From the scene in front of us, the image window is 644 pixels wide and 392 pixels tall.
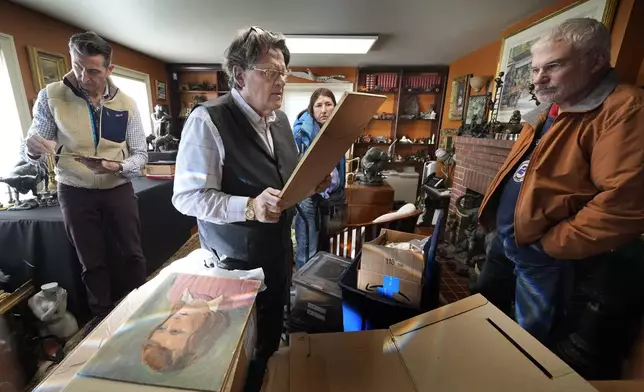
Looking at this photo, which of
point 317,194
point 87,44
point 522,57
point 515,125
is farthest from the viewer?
point 522,57

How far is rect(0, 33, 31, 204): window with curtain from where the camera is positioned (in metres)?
2.16

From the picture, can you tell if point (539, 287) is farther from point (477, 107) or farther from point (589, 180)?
point (477, 107)

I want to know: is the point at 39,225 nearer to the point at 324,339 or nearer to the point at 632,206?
the point at 324,339

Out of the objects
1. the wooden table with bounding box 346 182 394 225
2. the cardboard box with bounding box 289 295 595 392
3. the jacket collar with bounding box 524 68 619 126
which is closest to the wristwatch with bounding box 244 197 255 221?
the cardboard box with bounding box 289 295 595 392

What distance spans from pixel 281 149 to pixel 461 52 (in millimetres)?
3729

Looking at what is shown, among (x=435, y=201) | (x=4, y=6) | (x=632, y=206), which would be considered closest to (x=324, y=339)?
(x=632, y=206)

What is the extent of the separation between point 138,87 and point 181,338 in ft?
A: 15.2

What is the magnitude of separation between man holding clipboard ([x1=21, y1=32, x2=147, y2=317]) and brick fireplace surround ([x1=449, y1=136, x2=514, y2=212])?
8.04 feet

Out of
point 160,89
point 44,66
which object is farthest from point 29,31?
point 160,89

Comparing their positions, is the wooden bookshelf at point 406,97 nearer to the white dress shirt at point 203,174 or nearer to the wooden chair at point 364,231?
the wooden chair at point 364,231

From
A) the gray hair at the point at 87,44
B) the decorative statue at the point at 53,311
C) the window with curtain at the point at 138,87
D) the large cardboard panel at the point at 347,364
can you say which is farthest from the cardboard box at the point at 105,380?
the window with curtain at the point at 138,87

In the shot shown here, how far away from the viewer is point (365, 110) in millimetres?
761

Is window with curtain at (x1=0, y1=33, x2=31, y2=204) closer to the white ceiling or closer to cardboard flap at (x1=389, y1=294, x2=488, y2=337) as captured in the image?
the white ceiling

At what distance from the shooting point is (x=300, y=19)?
2.50 meters
